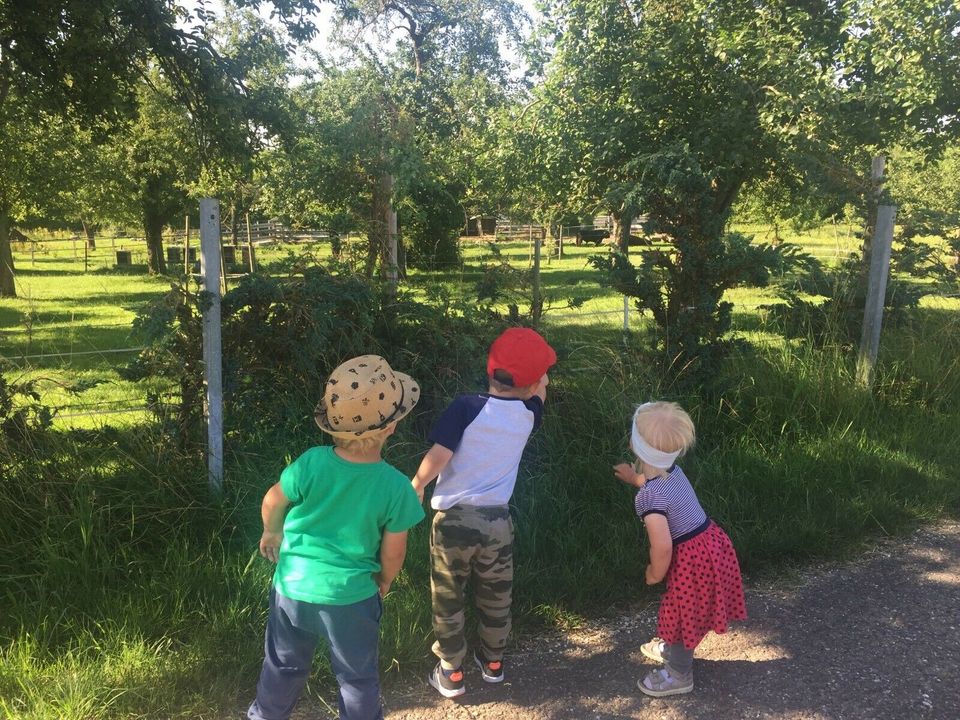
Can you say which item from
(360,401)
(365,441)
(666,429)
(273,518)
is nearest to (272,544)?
(273,518)

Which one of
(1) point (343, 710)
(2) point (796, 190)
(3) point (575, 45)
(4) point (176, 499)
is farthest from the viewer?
(2) point (796, 190)

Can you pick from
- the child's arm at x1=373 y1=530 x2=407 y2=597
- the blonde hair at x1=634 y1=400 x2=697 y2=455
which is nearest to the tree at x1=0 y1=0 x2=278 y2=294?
the child's arm at x1=373 y1=530 x2=407 y2=597

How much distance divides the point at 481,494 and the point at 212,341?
5.92 feet

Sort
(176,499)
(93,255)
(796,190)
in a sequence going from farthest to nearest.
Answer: (93,255)
(796,190)
(176,499)

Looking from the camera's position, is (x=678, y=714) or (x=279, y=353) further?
(x=279, y=353)

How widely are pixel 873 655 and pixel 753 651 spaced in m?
0.49

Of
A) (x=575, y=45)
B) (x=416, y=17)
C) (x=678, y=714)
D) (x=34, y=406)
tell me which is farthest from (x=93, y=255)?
(x=678, y=714)

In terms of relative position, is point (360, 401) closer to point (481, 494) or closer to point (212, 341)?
point (481, 494)

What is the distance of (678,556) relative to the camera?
2.79 metres

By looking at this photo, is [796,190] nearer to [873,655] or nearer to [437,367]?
[437,367]

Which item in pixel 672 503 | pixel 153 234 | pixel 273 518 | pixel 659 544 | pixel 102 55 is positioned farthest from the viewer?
pixel 153 234

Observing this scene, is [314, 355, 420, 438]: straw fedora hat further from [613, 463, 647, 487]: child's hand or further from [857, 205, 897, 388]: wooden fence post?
[857, 205, 897, 388]: wooden fence post

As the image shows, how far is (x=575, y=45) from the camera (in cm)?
873

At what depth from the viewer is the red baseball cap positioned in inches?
108
